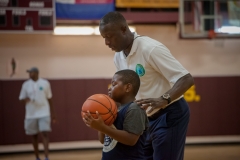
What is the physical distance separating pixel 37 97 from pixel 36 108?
0.79 feet

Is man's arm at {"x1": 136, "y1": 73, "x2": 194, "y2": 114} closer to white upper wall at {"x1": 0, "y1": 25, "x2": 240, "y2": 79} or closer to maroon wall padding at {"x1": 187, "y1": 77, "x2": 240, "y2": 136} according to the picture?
white upper wall at {"x1": 0, "y1": 25, "x2": 240, "y2": 79}

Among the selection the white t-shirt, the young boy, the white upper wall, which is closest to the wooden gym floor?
the white t-shirt

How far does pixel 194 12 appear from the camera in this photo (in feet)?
35.1

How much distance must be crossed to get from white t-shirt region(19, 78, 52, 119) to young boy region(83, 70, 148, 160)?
5882 millimetres

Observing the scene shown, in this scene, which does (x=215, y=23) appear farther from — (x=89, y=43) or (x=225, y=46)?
(x=89, y=43)

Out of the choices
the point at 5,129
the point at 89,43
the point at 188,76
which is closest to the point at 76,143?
the point at 5,129

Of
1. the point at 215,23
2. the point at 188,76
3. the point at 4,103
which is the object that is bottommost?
the point at 4,103

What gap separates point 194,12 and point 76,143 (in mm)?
4526

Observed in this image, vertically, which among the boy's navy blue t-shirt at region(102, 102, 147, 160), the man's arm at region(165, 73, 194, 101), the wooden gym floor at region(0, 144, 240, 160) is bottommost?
the wooden gym floor at region(0, 144, 240, 160)

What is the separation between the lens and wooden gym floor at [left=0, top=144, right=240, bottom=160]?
922cm

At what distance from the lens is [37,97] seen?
8.95 meters

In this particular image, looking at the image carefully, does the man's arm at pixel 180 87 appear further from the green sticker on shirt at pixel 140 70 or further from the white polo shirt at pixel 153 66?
the green sticker on shirt at pixel 140 70

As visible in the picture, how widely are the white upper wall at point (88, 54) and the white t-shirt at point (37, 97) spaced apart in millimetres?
1641

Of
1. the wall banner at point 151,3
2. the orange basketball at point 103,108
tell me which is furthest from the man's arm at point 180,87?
the wall banner at point 151,3
